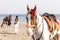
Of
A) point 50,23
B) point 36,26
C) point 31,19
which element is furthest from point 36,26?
point 50,23

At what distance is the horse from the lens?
6.69 meters

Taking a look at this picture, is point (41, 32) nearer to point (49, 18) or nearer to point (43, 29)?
point (43, 29)

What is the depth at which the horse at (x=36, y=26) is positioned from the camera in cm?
669

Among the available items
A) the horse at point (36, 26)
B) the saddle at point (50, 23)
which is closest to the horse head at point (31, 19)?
the horse at point (36, 26)

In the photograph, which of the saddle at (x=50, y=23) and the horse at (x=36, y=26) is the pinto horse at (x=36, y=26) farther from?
the saddle at (x=50, y=23)

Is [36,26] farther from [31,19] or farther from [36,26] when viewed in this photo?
[31,19]

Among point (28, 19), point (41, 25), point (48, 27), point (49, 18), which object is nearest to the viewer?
point (28, 19)

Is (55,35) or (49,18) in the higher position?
(49,18)

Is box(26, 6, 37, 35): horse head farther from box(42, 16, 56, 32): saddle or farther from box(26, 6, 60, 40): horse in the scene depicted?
box(42, 16, 56, 32): saddle

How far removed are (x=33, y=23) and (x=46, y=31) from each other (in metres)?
0.84

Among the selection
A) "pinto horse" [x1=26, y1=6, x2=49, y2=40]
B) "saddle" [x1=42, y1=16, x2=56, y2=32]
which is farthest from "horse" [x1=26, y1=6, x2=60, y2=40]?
"saddle" [x1=42, y1=16, x2=56, y2=32]

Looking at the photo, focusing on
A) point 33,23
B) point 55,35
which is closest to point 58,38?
point 55,35

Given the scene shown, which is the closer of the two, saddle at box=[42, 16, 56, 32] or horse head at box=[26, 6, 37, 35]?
horse head at box=[26, 6, 37, 35]

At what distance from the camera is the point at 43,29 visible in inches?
287
